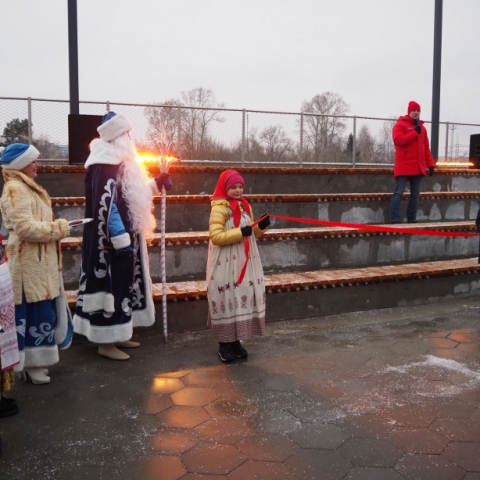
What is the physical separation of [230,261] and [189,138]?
676 centimetres

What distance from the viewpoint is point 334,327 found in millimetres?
5352

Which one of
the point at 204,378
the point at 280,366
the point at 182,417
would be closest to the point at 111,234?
the point at 204,378

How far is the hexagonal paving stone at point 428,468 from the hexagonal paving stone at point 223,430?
0.91 m

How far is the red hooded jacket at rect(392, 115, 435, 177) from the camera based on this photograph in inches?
305

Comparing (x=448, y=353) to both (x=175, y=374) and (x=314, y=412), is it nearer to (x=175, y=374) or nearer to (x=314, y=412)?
(x=314, y=412)

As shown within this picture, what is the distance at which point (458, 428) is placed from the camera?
3133 mm

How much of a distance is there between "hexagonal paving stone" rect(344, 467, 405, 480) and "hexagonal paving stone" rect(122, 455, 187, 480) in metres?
0.89

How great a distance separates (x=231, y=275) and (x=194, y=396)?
1.05 metres

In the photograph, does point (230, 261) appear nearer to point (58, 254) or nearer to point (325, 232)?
point (58, 254)

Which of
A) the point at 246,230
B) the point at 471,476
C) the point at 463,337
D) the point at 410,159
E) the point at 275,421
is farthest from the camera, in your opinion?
the point at 410,159

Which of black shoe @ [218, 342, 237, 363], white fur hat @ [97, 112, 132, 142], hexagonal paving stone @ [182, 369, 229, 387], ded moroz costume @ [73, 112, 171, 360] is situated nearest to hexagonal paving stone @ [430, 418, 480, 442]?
→ hexagonal paving stone @ [182, 369, 229, 387]

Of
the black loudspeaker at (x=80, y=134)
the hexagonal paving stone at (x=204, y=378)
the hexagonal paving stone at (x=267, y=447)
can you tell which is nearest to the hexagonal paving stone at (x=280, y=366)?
the hexagonal paving stone at (x=204, y=378)

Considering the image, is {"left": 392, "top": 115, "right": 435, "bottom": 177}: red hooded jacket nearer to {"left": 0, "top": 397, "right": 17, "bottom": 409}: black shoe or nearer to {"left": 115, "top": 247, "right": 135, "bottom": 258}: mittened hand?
{"left": 115, "top": 247, "right": 135, "bottom": 258}: mittened hand

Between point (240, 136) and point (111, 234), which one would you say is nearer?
point (111, 234)
